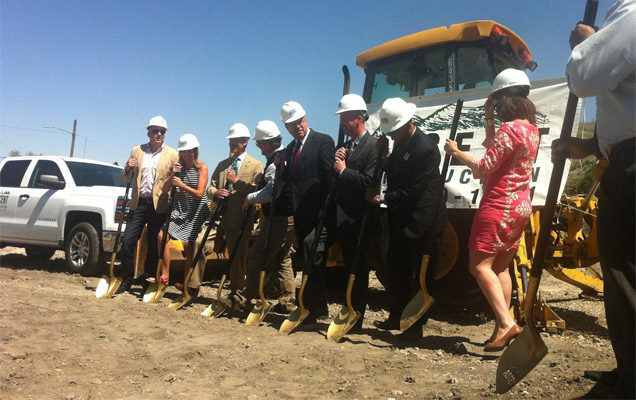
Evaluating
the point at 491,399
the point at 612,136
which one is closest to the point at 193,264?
the point at 491,399

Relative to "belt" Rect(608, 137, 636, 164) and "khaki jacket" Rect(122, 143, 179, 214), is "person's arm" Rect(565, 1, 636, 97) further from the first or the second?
"khaki jacket" Rect(122, 143, 179, 214)

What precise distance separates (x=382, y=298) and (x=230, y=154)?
2.60 m

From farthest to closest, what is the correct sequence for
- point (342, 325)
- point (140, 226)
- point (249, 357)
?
point (140, 226), point (342, 325), point (249, 357)

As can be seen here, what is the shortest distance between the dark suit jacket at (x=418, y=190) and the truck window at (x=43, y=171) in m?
6.07

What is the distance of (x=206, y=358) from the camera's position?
3.74 meters

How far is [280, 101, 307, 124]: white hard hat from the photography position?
198 inches

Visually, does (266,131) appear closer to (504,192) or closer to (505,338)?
(504,192)

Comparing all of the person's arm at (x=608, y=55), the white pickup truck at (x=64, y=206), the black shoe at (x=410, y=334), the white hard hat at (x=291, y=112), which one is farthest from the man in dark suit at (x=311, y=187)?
the white pickup truck at (x=64, y=206)

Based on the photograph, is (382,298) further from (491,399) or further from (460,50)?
(491,399)

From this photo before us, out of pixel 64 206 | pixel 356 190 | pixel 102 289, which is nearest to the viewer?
pixel 356 190

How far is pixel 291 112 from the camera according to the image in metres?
5.04

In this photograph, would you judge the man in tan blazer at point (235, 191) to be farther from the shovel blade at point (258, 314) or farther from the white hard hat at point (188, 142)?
the shovel blade at point (258, 314)

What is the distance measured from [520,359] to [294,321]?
2416 millimetres

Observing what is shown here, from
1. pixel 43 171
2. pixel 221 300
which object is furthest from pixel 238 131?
pixel 43 171
